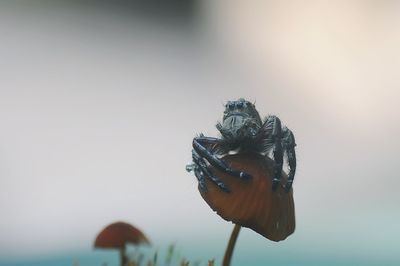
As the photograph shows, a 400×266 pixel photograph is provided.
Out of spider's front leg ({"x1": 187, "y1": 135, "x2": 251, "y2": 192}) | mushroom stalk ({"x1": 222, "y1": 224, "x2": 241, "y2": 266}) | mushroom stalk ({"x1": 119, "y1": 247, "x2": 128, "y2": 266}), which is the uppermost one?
spider's front leg ({"x1": 187, "y1": 135, "x2": 251, "y2": 192})

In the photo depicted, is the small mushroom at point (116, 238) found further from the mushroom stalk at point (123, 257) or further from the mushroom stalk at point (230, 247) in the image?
the mushroom stalk at point (230, 247)

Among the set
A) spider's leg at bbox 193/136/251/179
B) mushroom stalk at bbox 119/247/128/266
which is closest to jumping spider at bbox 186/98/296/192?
spider's leg at bbox 193/136/251/179

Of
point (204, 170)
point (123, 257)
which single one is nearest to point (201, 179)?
point (204, 170)

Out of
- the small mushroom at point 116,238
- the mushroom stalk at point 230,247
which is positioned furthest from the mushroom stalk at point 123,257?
the mushroom stalk at point 230,247

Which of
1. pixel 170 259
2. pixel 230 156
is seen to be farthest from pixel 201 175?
pixel 170 259

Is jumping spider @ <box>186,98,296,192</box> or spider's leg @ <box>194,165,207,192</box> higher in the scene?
jumping spider @ <box>186,98,296,192</box>

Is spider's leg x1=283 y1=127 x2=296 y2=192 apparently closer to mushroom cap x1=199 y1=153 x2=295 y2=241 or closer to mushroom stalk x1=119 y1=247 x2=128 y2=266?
mushroom cap x1=199 y1=153 x2=295 y2=241

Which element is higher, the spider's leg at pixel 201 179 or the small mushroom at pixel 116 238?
the spider's leg at pixel 201 179

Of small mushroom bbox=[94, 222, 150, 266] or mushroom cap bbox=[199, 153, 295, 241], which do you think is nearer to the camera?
mushroom cap bbox=[199, 153, 295, 241]
